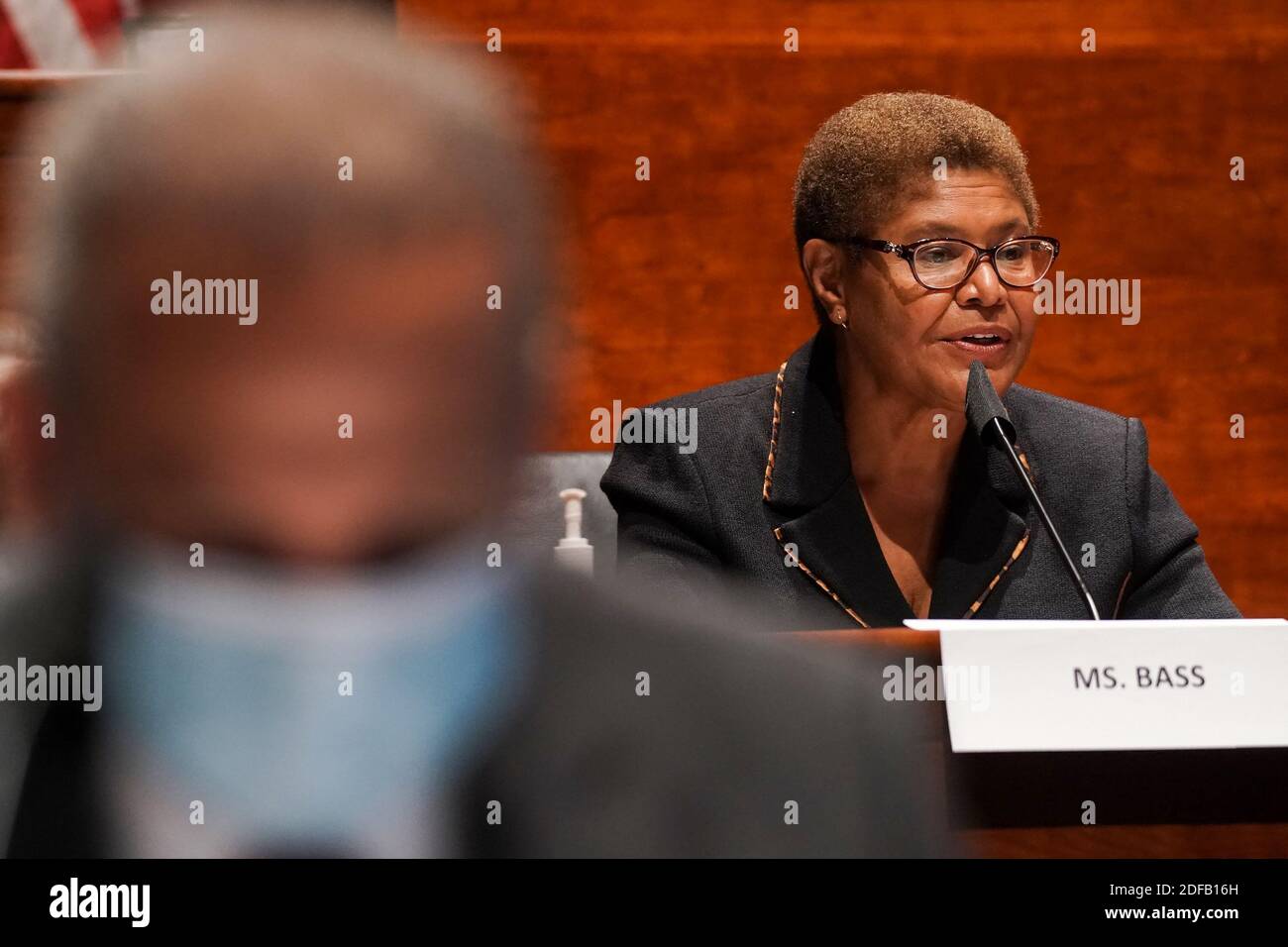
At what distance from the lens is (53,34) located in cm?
193

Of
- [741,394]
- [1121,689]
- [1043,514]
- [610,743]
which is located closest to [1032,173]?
[741,394]

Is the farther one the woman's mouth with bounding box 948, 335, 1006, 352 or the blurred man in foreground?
the woman's mouth with bounding box 948, 335, 1006, 352

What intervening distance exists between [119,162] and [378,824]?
0.16m

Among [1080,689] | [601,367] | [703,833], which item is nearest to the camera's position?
[703,833]

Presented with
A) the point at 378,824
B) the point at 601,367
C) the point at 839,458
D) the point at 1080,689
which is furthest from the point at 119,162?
the point at 601,367

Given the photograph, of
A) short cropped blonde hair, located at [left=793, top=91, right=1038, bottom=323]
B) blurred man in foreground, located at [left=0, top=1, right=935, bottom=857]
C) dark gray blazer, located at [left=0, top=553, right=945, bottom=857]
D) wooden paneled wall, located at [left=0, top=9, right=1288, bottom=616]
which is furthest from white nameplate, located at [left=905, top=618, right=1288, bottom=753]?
wooden paneled wall, located at [left=0, top=9, right=1288, bottom=616]

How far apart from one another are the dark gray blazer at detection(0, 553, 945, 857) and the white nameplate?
307 mm

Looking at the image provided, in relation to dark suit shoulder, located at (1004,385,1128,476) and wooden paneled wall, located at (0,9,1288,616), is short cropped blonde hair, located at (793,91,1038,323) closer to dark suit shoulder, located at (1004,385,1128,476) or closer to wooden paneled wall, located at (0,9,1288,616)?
dark suit shoulder, located at (1004,385,1128,476)

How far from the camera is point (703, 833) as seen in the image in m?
0.34

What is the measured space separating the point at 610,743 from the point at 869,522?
85 cm

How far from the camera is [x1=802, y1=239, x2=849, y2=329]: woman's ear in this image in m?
1.27

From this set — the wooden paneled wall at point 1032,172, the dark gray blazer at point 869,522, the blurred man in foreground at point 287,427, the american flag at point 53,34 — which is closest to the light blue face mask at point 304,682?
the blurred man in foreground at point 287,427

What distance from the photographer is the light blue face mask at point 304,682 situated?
25cm

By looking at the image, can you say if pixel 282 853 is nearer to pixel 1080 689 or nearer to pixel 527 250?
pixel 527 250
